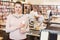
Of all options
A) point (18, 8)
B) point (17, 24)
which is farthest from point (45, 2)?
point (17, 24)

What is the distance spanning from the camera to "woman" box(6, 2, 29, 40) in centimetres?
161

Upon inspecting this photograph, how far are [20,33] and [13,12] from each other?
291 mm

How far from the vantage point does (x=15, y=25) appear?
1.62 metres

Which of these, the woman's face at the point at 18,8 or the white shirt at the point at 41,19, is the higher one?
the woman's face at the point at 18,8

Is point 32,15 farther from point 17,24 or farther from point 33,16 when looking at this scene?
point 17,24

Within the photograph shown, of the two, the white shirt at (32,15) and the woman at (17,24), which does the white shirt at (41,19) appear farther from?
the woman at (17,24)

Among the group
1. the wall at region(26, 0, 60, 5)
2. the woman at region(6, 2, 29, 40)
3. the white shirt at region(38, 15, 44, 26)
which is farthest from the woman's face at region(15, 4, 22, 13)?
the white shirt at region(38, 15, 44, 26)

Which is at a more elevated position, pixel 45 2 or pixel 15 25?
pixel 45 2

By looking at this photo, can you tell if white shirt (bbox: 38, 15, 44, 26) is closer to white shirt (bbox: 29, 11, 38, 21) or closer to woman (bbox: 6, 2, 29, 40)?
white shirt (bbox: 29, 11, 38, 21)

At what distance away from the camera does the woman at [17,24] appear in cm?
161

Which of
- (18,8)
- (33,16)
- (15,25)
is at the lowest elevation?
(15,25)

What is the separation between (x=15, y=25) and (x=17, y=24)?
0.10ft

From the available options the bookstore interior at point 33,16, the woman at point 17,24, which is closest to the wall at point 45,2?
the bookstore interior at point 33,16

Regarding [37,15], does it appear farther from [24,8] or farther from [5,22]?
[5,22]
